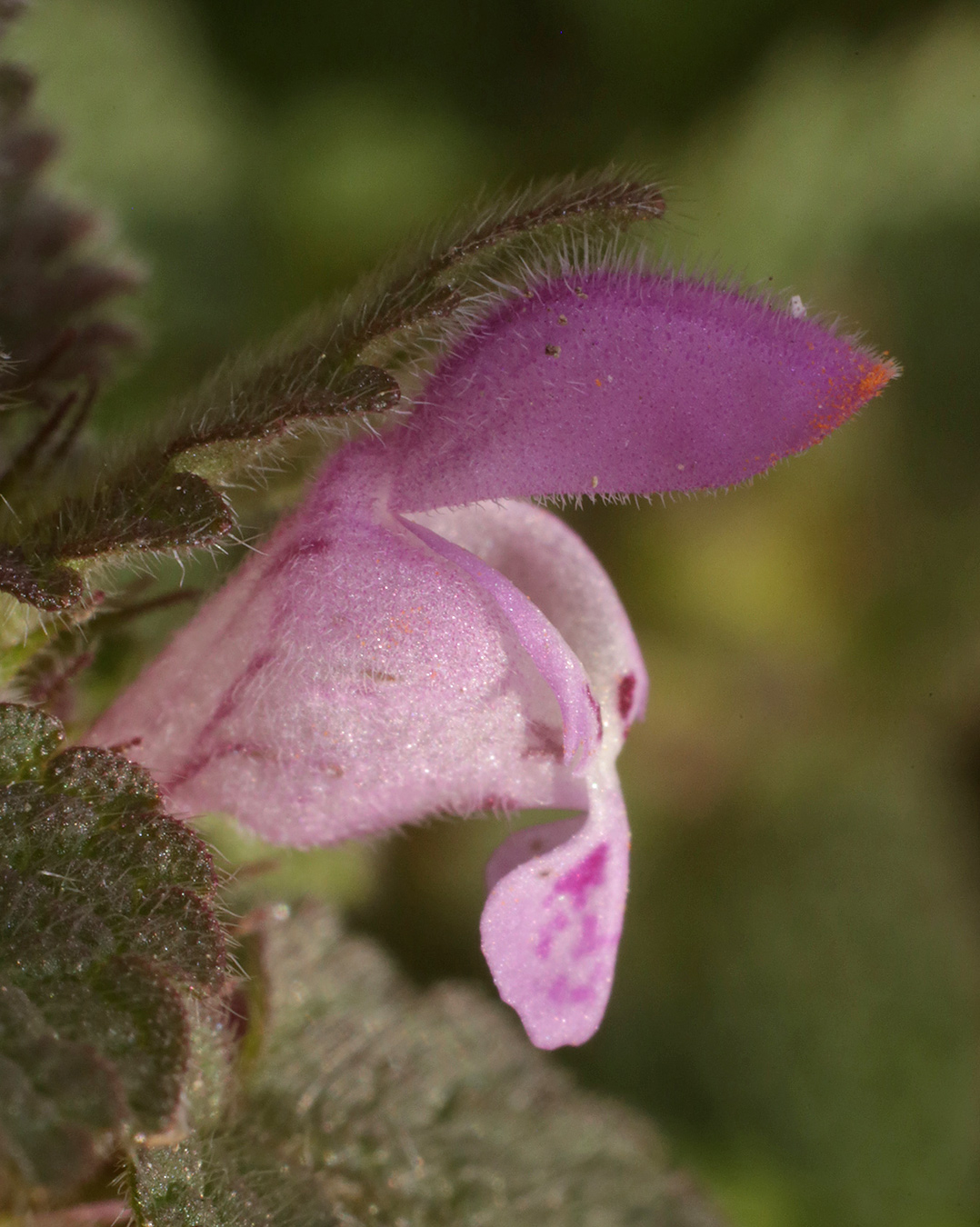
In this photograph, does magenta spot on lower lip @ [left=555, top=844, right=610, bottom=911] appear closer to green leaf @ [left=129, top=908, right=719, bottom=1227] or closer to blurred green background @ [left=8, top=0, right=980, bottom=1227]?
green leaf @ [left=129, top=908, right=719, bottom=1227]

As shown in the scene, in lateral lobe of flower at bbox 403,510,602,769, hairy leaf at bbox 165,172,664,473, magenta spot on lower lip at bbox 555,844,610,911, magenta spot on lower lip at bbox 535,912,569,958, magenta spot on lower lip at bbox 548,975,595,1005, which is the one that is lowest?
magenta spot on lower lip at bbox 548,975,595,1005

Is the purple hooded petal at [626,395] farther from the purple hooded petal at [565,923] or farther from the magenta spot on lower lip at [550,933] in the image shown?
the magenta spot on lower lip at [550,933]

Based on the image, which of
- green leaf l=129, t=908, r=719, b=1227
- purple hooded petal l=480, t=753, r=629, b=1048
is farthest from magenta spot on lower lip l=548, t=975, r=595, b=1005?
green leaf l=129, t=908, r=719, b=1227

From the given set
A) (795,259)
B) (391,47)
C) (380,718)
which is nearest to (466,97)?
(391,47)

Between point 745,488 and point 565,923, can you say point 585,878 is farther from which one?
point 745,488

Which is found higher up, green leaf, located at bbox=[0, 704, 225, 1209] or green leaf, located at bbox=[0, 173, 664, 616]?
green leaf, located at bbox=[0, 173, 664, 616]

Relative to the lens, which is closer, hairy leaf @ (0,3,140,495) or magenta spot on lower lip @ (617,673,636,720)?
magenta spot on lower lip @ (617,673,636,720)

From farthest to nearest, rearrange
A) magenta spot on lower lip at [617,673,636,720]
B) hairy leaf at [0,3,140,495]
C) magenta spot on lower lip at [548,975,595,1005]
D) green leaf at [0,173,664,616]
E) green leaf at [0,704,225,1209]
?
1. hairy leaf at [0,3,140,495]
2. magenta spot on lower lip at [617,673,636,720]
3. magenta spot on lower lip at [548,975,595,1005]
4. green leaf at [0,173,664,616]
5. green leaf at [0,704,225,1209]

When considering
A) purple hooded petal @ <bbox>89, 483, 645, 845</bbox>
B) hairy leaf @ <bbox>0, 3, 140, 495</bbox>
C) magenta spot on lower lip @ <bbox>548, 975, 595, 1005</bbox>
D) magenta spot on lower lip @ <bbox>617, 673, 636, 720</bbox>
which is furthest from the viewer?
hairy leaf @ <bbox>0, 3, 140, 495</bbox>
